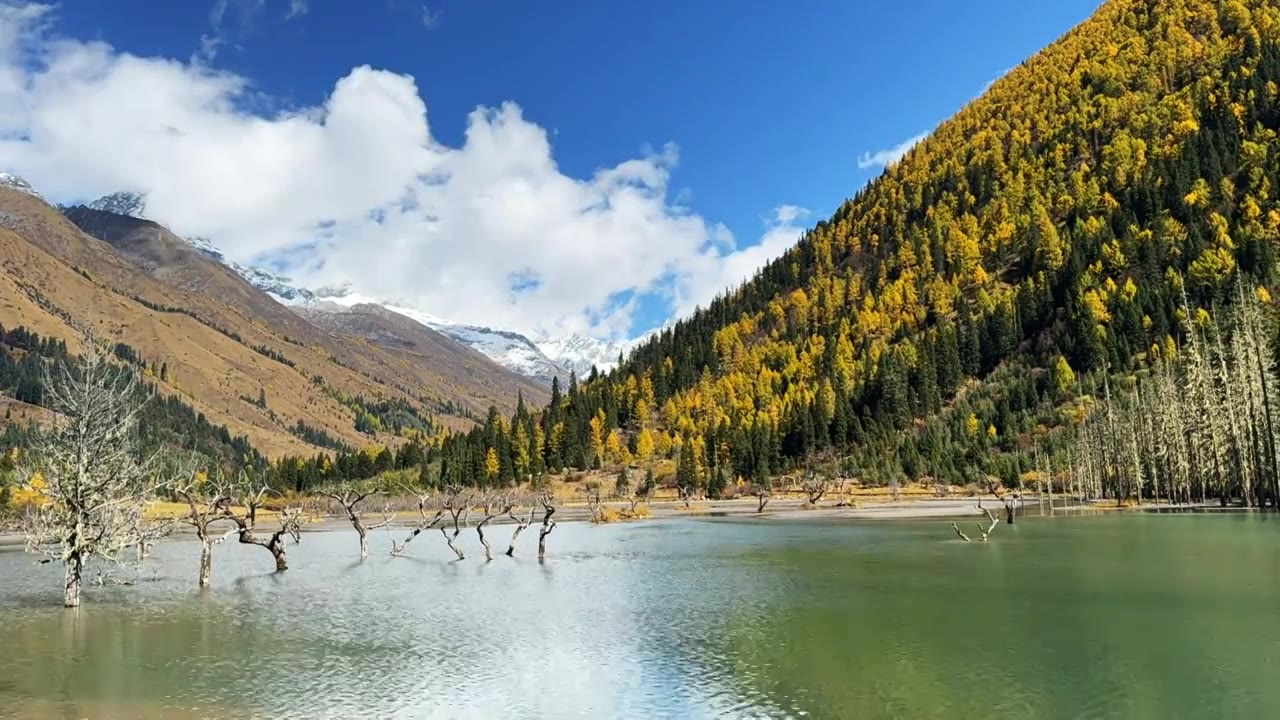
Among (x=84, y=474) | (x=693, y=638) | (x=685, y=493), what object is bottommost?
(x=693, y=638)

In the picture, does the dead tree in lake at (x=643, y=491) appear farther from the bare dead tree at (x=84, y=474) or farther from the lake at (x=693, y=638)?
the bare dead tree at (x=84, y=474)

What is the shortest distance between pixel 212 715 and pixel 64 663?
35.7 ft

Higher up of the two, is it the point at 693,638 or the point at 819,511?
the point at 693,638

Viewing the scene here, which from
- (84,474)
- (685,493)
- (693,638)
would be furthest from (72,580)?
(685,493)

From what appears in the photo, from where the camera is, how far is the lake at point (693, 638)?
2203 centimetres

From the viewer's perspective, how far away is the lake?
22.0 meters

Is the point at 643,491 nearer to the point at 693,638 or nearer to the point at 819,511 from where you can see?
the point at 819,511

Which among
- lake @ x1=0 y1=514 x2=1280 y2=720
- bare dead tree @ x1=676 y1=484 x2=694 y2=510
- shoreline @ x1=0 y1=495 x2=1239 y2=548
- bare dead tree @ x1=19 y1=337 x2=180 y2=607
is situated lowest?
shoreline @ x1=0 y1=495 x2=1239 y2=548

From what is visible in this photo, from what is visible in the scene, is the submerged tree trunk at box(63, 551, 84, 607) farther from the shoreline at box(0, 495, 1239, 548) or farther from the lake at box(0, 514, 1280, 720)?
the shoreline at box(0, 495, 1239, 548)

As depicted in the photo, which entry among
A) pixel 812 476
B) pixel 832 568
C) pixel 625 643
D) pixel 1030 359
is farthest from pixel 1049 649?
pixel 1030 359

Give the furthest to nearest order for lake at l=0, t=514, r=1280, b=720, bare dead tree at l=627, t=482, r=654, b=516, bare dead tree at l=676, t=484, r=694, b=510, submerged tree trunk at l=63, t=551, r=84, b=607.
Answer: bare dead tree at l=627, t=482, r=654, b=516, bare dead tree at l=676, t=484, r=694, b=510, submerged tree trunk at l=63, t=551, r=84, b=607, lake at l=0, t=514, r=1280, b=720

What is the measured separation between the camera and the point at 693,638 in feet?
102

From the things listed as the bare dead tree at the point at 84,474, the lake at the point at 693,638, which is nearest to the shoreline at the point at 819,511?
the lake at the point at 693,638

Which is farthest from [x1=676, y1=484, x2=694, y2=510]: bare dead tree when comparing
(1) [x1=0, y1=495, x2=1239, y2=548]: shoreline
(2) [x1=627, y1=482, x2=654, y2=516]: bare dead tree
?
(2) [x1=627, y1=482, x2=654, y2=516]: bare dead tree
